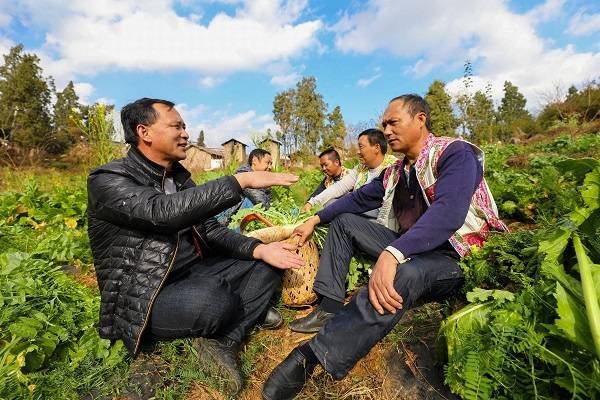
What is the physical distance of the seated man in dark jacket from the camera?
1.94m

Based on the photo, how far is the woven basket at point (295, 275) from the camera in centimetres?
278

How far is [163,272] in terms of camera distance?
2.00m

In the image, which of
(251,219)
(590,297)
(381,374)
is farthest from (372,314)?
(251,219)

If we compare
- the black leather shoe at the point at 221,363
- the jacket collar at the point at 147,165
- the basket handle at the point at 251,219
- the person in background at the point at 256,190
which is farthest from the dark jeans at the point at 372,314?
the person in background at the point at 256,190

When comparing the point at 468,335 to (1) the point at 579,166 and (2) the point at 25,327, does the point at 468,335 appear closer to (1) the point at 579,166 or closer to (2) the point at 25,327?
(1) the point at 579,166

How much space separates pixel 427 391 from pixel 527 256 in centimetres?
91

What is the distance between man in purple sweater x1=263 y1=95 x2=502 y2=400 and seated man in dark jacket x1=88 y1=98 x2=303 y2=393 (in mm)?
418

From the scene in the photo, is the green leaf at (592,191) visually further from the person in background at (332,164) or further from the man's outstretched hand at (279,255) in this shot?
the person in background at (332,164)

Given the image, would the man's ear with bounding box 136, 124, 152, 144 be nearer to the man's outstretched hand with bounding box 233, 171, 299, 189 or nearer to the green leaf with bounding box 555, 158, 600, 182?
the man's outstretched hand with bounding box 233, 171, 299, 189

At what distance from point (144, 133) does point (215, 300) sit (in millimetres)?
1203

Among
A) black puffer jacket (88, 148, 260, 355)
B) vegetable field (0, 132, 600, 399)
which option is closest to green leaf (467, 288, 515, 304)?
vegetable field (0, 132, 600, 399)

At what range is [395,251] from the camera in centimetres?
A: 182

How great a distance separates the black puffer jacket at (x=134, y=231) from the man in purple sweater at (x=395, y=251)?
869 mm

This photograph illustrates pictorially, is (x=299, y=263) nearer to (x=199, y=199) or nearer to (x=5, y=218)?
(x=199, y=199)
